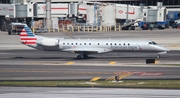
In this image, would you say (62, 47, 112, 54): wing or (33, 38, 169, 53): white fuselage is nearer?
(33, 38, 169, 53): white fuselage

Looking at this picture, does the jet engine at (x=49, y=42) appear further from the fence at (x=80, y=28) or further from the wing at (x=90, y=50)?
the fence at (x=80, y=28)

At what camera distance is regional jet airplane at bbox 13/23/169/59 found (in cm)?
5706

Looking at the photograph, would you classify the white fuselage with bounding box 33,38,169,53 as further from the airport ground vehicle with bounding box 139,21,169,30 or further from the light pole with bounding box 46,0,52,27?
the airport ground vehicle with bounding box 139,21,169,30

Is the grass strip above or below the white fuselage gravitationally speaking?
below

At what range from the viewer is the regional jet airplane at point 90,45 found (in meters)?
57.1

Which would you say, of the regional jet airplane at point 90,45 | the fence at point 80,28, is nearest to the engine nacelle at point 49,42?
the regional jet airplane at point 90,45

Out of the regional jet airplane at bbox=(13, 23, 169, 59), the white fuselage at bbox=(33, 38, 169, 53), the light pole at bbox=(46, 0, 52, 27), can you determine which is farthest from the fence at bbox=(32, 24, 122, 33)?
the white fuselage at bbox=(33, 38, 169, 53)

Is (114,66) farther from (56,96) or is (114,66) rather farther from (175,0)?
(175,0)

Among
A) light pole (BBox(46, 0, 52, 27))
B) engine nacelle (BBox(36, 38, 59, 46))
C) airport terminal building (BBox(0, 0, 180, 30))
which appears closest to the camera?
engine nacelle (BBox(36, 38, 59, 46))

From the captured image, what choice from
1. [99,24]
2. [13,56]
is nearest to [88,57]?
[13,56]

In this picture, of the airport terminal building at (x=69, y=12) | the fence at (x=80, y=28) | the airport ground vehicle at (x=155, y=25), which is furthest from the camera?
the airport ground vehicle at (x=155, y=25)

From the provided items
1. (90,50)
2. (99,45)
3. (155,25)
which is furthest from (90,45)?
(155,25)

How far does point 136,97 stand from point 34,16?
95797mm

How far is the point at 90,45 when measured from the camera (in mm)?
58125
